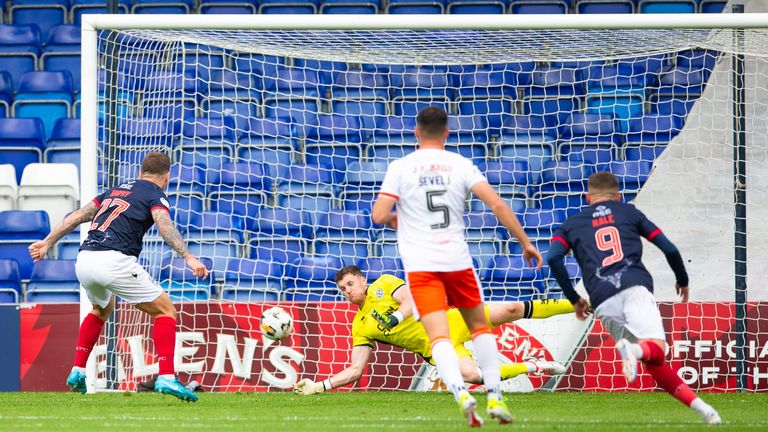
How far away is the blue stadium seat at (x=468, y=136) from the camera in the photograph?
11906 millimetres

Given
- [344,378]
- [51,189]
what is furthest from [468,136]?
[51,189]

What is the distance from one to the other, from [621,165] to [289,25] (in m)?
4.25

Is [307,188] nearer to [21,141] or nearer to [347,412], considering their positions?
[21,141]

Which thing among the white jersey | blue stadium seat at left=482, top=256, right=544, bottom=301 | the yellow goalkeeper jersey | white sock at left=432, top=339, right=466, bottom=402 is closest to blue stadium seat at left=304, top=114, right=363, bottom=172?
blue stadium seat at left=482, top=256, right=544, bottom=301

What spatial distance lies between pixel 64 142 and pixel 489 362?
826cm

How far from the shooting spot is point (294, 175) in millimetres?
11906

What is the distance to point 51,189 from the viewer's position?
12.1m

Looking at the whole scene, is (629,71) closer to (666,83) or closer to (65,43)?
(666,83)

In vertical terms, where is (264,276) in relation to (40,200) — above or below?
below

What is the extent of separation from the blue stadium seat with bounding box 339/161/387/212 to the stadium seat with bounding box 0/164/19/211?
366 centimetres

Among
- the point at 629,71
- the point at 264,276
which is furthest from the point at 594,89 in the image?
the point at 264,276

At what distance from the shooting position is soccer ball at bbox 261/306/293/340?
9.22 meters

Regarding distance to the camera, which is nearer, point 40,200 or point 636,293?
point 636,293

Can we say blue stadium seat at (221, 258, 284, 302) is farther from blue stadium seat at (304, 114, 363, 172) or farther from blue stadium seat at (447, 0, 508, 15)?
blue stadium seat at (447, 0, 508, 15)
